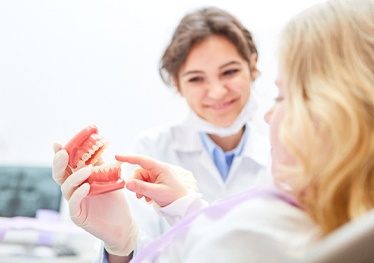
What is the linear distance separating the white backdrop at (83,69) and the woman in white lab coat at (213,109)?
0.96 m

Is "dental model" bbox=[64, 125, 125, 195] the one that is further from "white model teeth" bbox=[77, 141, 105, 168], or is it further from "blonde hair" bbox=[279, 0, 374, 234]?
"blonde hair" bbox=[279, 0, 374, 234]

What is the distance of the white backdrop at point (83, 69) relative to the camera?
3.20 meters

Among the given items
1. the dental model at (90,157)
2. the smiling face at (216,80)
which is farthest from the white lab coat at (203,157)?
the dental model at (90,157)

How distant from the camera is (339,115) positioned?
2.50ft

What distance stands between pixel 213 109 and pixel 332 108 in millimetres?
1431

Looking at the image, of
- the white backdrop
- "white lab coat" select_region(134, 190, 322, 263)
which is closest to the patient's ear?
the white backdrop

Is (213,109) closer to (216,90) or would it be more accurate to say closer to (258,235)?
(216,90)

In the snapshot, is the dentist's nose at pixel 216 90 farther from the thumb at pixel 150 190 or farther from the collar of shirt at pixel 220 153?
the thumb at pixel 150 190

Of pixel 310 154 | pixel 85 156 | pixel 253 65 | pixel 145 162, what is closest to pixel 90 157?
→ pixel 85 156

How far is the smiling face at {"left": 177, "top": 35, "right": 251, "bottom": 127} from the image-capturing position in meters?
2.14

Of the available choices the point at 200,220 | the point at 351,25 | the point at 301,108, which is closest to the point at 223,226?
the point at 200,220

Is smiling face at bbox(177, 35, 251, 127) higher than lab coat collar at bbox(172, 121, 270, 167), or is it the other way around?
smiling face at bbox(177, 35, 251, 127)

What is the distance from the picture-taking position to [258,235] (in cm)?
71

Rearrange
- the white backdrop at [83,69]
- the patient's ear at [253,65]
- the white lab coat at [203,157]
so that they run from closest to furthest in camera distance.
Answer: the white lab coat at [203,157] < the patient's ear at [253,65] < the white backdrop at [83,69]
